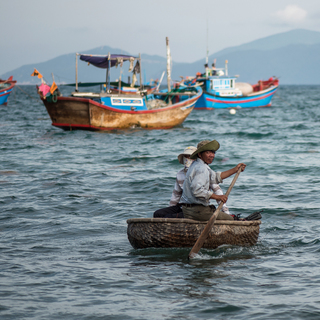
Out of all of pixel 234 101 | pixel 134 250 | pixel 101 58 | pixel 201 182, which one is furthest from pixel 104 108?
pixel 234 101

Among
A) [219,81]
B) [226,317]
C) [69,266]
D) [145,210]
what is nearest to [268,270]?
[226,317]

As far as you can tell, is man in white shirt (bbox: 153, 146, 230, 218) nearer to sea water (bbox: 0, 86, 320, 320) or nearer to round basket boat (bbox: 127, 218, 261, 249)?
round basket boat (bbox: 127, 218, 261, 249)

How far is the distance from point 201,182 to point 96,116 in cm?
1621

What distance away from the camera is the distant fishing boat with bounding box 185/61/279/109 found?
127ft

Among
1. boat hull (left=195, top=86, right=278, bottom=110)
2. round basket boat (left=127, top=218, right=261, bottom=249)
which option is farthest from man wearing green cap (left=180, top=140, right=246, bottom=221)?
boat hull (left=195, top=86, right=278, bottom=110)

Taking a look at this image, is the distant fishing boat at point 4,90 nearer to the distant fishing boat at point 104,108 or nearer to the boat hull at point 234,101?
the boat hull at point 234,101

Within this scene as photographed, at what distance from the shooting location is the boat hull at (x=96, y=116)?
71.1 ft

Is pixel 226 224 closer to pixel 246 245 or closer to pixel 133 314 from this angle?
pixel 246 245

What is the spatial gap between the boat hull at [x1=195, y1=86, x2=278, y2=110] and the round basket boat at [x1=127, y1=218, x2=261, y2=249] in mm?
32501

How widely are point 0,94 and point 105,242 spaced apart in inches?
1589

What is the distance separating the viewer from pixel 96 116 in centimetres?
2219

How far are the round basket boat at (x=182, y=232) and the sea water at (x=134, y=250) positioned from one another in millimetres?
127

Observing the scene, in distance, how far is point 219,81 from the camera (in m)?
39.0

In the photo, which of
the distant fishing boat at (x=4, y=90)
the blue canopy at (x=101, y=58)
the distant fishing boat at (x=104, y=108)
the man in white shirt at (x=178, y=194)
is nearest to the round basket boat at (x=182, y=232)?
the man in white shirt at (x=178, y=194)
